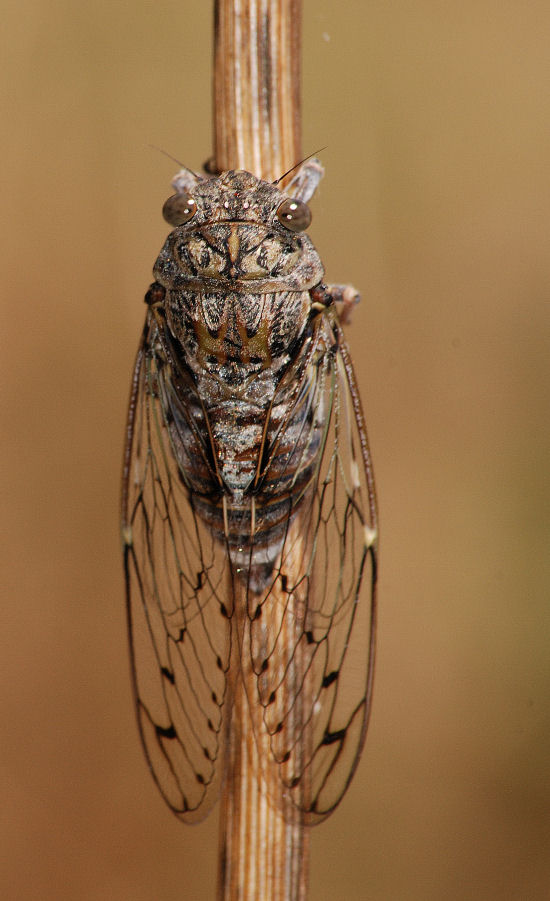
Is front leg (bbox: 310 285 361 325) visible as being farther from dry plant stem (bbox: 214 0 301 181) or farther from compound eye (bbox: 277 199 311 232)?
dry plant stem (bbox: 214 0 301 181)

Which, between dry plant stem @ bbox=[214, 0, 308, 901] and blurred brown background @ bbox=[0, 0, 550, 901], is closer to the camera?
dry plant stem @ bbox=[214, 0, 308, 901]

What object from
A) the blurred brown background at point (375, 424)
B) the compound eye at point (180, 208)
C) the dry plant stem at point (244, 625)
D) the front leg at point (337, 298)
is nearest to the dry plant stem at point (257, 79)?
the dry plant stem at point (244, 625)

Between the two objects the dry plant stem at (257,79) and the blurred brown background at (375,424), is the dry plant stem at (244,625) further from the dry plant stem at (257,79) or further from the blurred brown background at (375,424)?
the blurred brown background at (375,424)

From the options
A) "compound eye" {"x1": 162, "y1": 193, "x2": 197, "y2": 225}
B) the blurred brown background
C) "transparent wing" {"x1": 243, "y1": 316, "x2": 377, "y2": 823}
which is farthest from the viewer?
the blurred brown background

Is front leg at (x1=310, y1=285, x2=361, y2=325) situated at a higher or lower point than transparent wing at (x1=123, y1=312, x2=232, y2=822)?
higher

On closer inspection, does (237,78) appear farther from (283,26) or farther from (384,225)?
(384,225)

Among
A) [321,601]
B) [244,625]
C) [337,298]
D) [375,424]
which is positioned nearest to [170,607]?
[244,625]

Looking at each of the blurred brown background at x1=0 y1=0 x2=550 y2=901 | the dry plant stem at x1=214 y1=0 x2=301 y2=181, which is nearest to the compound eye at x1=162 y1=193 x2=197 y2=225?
the dry plant stem at x1=214 y1=0 x2=301 y2=181

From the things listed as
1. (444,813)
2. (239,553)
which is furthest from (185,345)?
(444,813)
